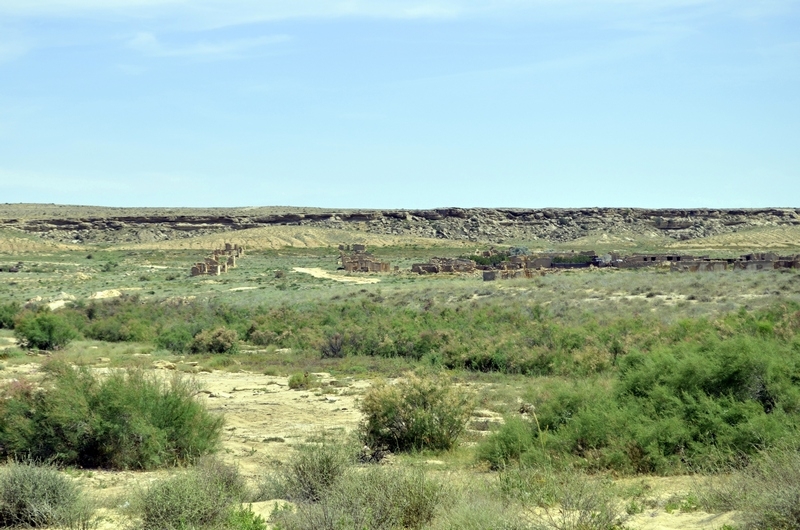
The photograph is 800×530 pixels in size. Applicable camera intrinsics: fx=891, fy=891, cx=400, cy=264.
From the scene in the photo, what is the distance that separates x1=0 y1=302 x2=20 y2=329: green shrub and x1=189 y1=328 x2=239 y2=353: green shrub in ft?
39.0

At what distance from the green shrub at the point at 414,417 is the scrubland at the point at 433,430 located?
27 mm

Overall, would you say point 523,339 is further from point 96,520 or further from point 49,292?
point 49,292

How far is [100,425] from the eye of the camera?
44.2 ft

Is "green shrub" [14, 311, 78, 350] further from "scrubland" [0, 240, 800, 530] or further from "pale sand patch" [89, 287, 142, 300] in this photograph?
"pale sand patch" [89, 287, 142, 300]

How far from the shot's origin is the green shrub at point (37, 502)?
9336 mm

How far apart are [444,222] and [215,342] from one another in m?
105

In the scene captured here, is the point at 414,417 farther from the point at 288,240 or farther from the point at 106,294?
the point at 288,240

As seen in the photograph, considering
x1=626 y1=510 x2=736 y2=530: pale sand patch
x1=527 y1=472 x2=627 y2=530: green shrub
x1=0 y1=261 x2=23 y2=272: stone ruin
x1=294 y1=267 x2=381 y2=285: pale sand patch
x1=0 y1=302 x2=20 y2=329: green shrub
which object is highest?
x1=527 y1=472 x2=627 y2=530: green shrub

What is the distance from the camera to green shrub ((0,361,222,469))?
44.1 feet

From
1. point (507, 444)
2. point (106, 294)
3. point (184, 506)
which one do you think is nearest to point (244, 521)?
point (184, 506)

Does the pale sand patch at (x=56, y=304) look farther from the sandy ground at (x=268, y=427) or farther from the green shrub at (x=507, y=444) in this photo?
the green shrub at (x=507, y=444)

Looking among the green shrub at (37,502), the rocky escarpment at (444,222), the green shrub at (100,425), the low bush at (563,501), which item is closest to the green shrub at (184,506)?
the green shrub at (37,502)

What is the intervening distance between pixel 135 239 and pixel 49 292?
7653 cm

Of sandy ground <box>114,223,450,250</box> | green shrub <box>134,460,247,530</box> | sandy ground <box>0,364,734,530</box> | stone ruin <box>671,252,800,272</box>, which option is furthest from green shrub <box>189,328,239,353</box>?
sandy ground <box>114,223,450,250</box>
